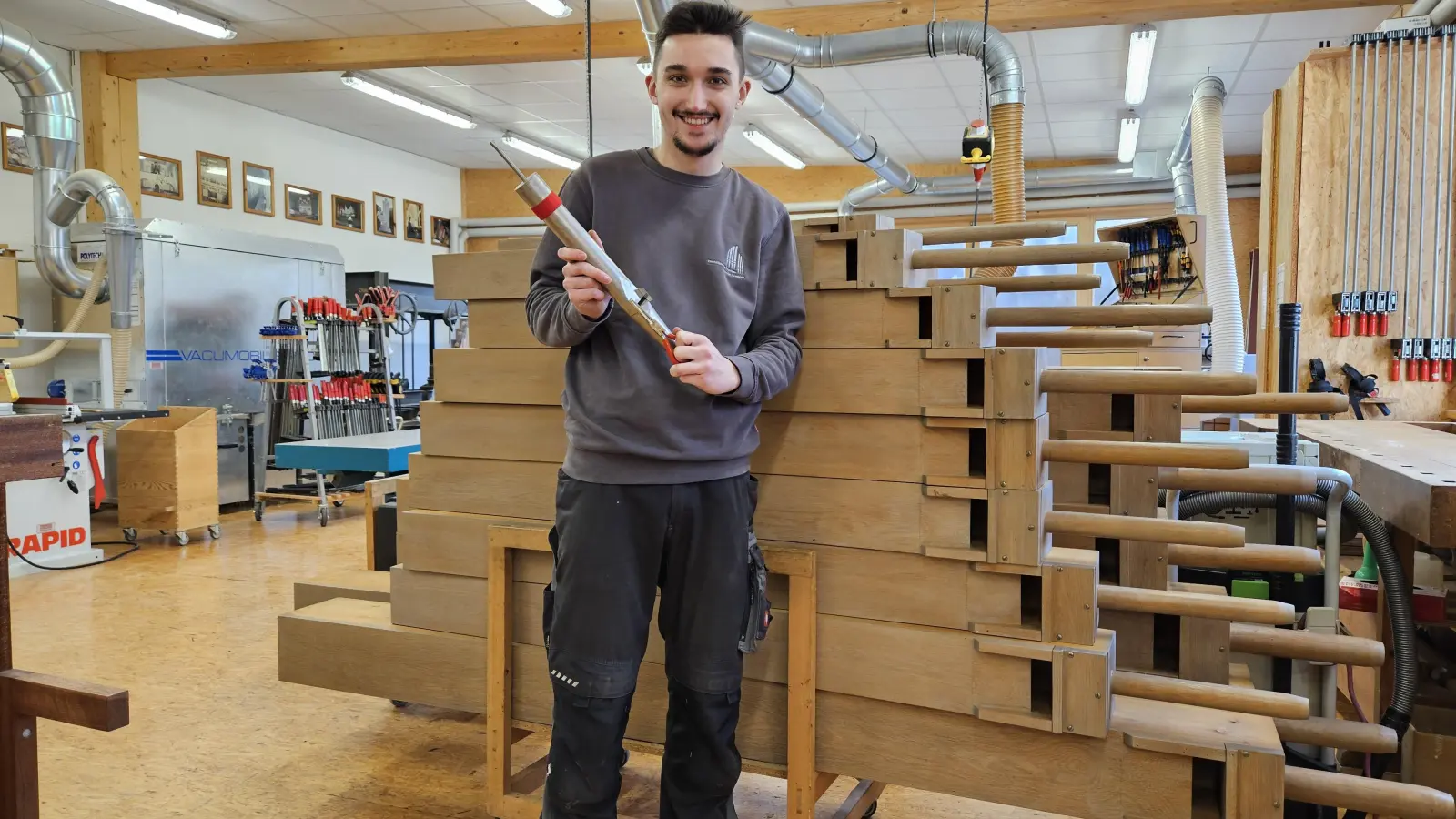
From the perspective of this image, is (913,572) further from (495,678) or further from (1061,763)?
(495,678)

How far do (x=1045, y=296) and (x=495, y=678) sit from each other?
8.67 metres

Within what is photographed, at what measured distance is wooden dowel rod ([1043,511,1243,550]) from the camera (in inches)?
70.8

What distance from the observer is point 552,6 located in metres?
6.17

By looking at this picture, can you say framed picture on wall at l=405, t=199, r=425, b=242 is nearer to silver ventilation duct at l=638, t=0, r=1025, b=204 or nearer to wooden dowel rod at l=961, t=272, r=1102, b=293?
silver ventilation duct at l=638, t=0, r=1025, b=204

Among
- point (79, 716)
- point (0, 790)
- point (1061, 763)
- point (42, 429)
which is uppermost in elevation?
point (42, 429)

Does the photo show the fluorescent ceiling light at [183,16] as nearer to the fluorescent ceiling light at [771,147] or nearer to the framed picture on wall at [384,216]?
the framed picture on wall at [384,216]

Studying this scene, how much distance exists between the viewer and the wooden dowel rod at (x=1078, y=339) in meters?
1.89

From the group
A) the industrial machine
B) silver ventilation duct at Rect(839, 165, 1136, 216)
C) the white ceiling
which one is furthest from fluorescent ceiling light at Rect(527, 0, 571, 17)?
silver ventilation duct at Rect(839, 165, 1136, 216)

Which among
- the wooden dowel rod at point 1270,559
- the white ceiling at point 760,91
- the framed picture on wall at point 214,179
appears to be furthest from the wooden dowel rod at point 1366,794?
the framed picture on wall at point 214,179

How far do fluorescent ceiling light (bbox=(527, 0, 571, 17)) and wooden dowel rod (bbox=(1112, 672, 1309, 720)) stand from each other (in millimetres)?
5560

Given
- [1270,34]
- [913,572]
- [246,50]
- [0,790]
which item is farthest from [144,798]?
[1270,34]

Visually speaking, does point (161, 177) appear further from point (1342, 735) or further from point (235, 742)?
point (1342, 735)

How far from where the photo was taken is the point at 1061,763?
1763 millimetres

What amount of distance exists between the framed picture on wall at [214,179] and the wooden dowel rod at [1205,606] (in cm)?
873
